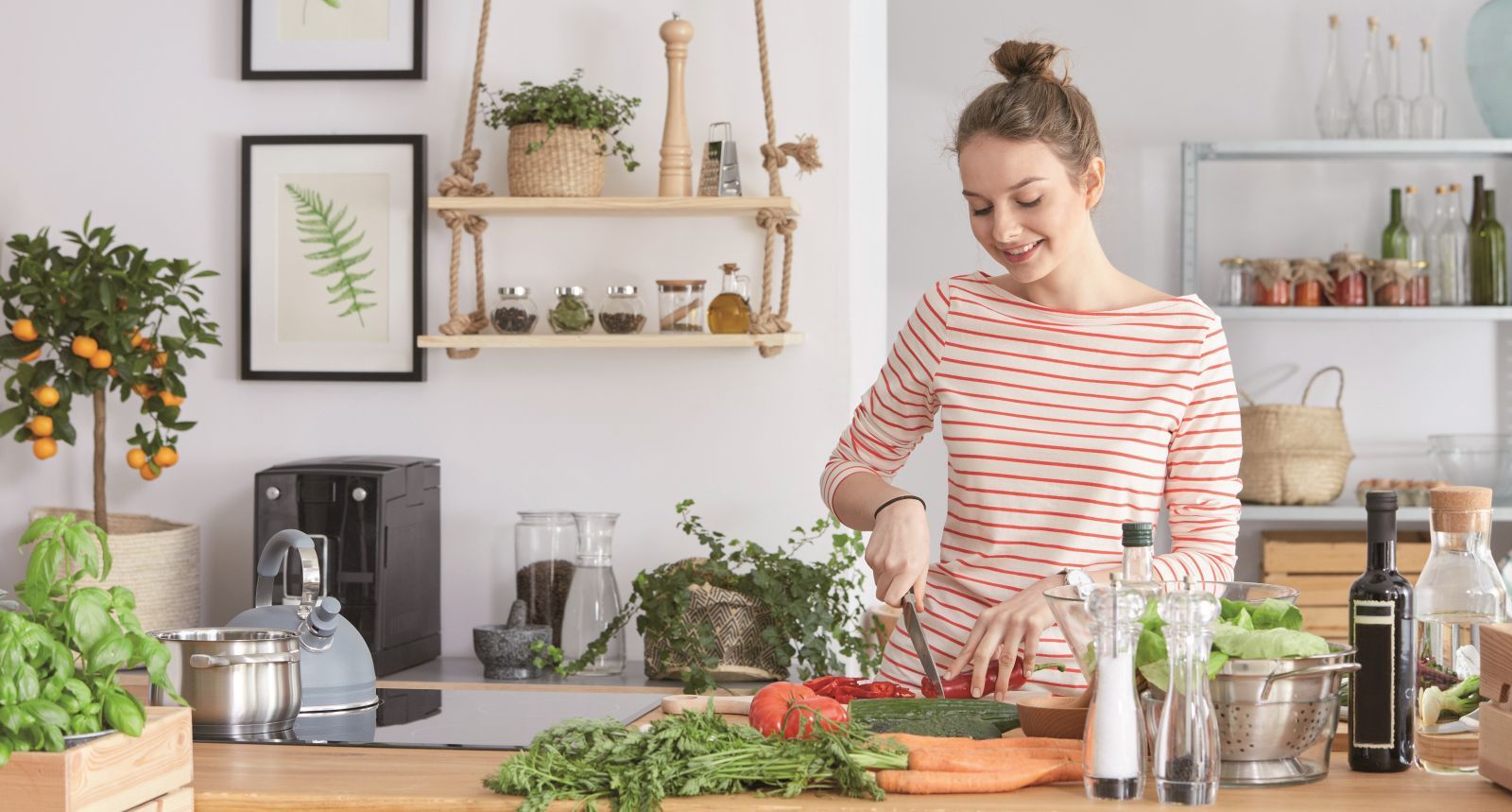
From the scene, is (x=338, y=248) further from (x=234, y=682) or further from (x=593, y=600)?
(x=234, y=682)

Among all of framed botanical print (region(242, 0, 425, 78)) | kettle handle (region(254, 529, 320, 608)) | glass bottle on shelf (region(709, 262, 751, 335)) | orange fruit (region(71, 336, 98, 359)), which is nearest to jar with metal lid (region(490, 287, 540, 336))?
glass bottle on shelf (region(709, 262, 751, 335))

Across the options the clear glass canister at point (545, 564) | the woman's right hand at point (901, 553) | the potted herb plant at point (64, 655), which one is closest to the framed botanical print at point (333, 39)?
the clear glass canister at point (545, 564)

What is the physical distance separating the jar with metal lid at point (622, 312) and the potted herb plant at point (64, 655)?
5.85ft

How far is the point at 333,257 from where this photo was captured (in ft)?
10.9

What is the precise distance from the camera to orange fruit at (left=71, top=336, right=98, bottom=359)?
306 centimetres

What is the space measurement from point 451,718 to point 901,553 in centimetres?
65

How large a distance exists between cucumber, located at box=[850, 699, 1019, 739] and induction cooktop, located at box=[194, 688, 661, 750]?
37 cm

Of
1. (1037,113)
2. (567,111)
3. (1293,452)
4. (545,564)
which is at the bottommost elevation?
(545,564)

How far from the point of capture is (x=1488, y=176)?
4301 mm

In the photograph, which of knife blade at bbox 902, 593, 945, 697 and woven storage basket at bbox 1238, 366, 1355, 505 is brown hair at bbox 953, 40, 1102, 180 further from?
woven storage basket at bbox 1238, 366, 1355, 505

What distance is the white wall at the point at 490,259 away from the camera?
324 cm

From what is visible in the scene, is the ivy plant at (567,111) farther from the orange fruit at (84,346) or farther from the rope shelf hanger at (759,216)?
the orange fruit at (84,346)

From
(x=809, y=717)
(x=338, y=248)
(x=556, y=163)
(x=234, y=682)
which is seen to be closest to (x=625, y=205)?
(x=556, y=163)

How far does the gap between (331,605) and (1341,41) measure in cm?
349
